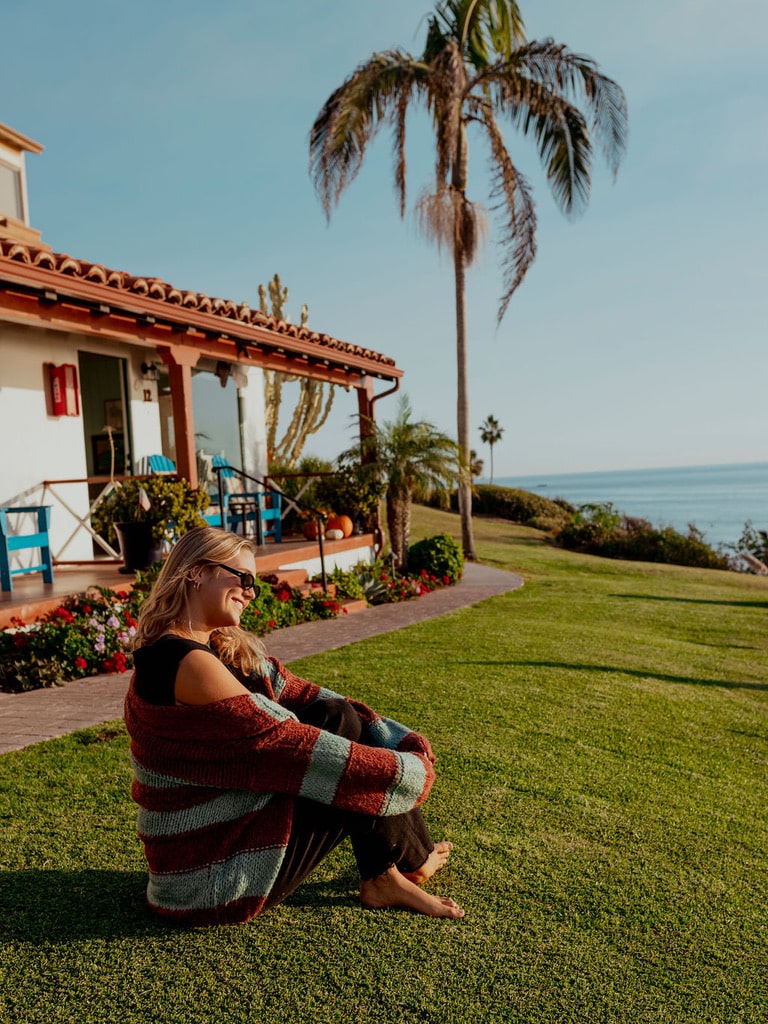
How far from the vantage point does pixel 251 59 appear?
1259 centimetres

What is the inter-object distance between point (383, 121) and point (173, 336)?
789 cm

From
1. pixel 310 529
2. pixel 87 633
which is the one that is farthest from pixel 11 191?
pixel 87 633

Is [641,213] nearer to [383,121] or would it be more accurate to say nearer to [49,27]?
[383,121]

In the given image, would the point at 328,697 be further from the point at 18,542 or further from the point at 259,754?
the point at 18,542

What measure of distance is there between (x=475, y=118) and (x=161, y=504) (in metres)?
10.5

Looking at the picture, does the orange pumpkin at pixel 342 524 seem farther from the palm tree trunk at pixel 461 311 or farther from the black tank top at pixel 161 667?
the black tank top at pixel 161 667

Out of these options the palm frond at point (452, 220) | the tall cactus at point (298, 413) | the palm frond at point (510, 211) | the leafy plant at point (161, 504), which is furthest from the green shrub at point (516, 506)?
the leafy plant at point (161, 504)

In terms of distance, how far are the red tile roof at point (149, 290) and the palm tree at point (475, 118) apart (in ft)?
12.7

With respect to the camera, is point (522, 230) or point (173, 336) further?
point (522, 230)

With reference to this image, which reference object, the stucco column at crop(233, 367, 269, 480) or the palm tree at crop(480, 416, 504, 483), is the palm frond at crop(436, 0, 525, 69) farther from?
the palm tree at crop(480, 416, 504, 483)

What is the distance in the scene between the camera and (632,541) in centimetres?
2070

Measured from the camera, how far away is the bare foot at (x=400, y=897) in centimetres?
301

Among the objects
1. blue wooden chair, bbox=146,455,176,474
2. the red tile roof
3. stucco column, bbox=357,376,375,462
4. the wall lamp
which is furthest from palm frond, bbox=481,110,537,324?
blue wooden chair, bbox=146,455,176,474

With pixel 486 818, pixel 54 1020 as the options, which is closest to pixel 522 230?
pixel 486 818
